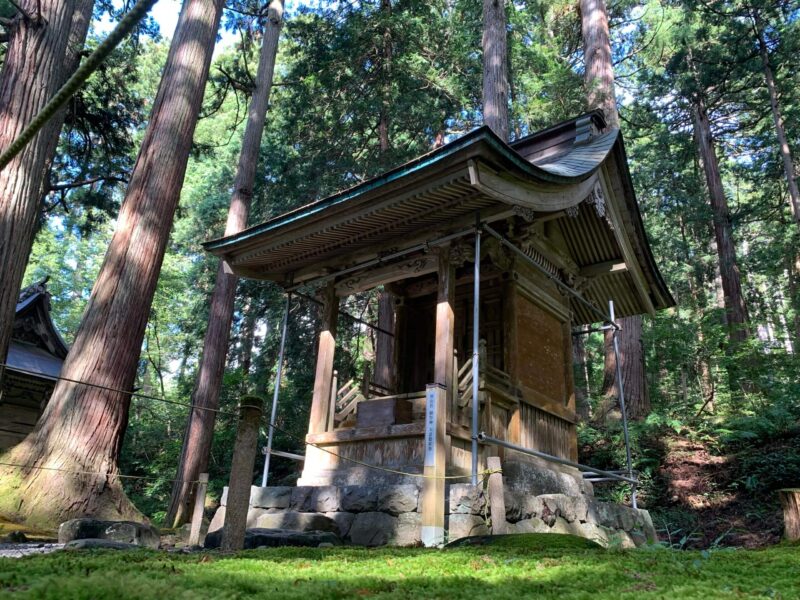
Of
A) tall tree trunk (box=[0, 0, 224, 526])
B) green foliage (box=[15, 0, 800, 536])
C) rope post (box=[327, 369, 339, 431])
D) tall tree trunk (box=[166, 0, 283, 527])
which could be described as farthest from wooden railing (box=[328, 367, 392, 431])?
green foliage (box=[15, 0, 800, 536])

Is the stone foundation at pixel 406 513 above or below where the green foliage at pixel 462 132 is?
below

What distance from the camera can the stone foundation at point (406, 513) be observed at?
5.73m

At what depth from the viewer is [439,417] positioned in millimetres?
6125

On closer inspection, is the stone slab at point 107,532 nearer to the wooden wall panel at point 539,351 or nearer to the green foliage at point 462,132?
the wooden wall panel at point 539,351

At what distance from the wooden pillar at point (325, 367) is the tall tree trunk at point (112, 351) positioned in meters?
2.47

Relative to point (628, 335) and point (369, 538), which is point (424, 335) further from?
point (628, 335)

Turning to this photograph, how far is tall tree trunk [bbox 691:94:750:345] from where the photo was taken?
54.7 feet

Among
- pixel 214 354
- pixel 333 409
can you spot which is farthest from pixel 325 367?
pixel 214 354

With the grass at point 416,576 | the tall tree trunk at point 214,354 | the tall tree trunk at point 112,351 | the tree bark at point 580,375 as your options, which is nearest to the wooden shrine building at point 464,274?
the tall tree trunk at point 112,351

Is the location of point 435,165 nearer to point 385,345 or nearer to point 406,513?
point 406,513

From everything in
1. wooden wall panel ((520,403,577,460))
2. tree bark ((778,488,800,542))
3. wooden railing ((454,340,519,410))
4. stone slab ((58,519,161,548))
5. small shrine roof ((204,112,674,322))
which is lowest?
stone slab ((58,519,161,548))

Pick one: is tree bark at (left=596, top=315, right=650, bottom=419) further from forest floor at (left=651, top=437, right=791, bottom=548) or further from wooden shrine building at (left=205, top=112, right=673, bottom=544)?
wooden shrine building at (left=205, top=112, right=673, bottom=544)

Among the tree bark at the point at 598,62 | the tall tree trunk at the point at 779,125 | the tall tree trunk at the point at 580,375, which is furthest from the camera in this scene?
the tall tree trunk at the point at 580,375

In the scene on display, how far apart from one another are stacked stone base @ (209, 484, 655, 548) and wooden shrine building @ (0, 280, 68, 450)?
28.5ft
